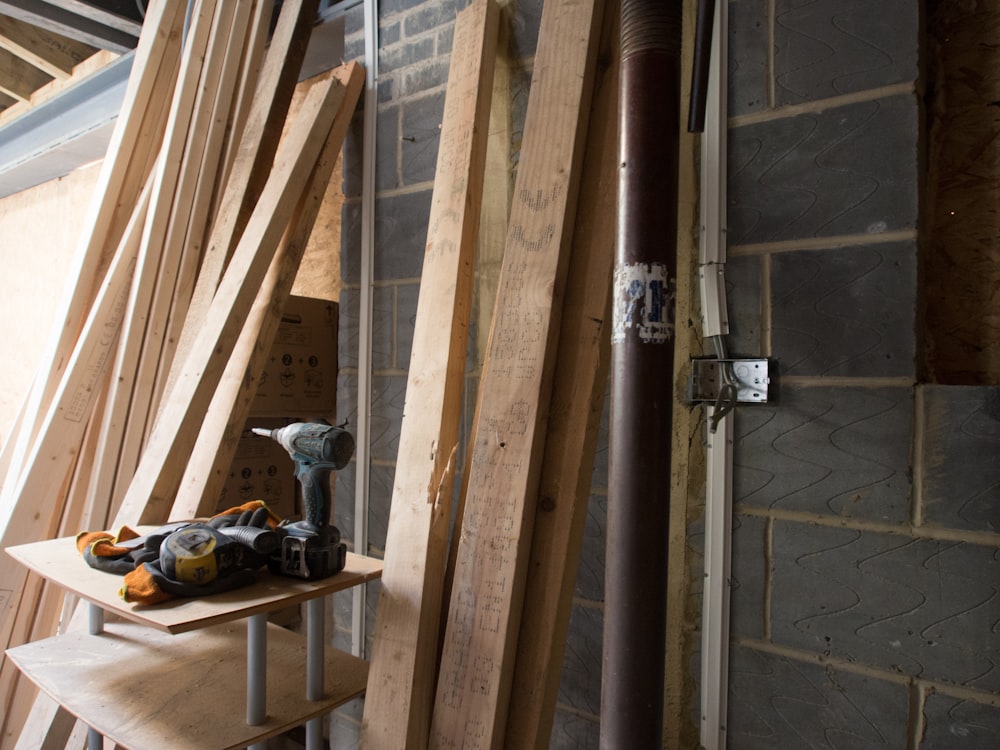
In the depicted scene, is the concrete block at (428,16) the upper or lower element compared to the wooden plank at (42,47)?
lower

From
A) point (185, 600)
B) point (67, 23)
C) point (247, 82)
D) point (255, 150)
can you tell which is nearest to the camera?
point (185, 600)

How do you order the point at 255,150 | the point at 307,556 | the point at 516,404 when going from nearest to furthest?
the point at 307,556, the point at 516,404, the point at 255,150

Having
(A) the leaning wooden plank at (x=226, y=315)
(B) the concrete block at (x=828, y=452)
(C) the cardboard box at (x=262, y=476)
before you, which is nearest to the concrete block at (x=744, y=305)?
(B) the concrete block at (x=828, y=452)

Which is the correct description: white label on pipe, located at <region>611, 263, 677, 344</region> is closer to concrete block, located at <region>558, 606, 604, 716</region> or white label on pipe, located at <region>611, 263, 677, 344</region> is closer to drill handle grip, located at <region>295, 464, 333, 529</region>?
drill handle grip, located at <region>295, 464, 333, 529</region>

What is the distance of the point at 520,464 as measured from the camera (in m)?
1.15

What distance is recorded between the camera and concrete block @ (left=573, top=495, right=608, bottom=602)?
1.37 m

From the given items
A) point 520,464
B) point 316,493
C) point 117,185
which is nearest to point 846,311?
point 520,464

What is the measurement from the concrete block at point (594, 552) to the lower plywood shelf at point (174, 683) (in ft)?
1.62

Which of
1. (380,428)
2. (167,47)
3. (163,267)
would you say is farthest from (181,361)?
(167,47)

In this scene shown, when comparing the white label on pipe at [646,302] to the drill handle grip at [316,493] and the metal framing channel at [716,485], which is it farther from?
the drill handle grip at [316,493]

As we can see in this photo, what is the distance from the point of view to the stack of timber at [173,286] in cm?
160

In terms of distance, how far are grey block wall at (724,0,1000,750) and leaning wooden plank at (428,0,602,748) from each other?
0.32 meters

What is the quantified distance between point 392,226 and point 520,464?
0.88 m

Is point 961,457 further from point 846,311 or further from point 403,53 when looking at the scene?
point 403,53
